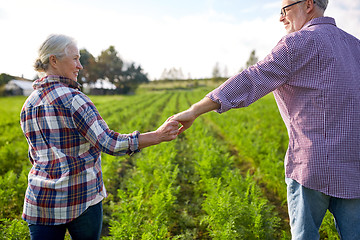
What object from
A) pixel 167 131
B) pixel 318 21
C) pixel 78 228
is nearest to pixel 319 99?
pixel 318 21

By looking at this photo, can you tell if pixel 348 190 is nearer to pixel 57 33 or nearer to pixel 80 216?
pixel 80 216

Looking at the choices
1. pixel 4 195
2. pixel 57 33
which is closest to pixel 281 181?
pixel 57 33

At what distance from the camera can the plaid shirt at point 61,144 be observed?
1509 mm

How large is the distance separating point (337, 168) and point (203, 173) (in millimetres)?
3053

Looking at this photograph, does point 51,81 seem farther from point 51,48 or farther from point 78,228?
point 78,228

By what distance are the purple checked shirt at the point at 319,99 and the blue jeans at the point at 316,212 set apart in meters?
0.07

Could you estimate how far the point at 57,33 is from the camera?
1601 millimetres

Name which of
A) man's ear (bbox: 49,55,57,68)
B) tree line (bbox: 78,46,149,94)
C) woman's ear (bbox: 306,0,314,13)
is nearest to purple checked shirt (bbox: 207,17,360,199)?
woman's ear (bbox: 306,0,314,13)

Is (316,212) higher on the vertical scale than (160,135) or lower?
lower

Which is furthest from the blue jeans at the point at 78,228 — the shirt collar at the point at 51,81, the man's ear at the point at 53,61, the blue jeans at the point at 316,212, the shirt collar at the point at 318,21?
the shirt collar at the point at 318,21

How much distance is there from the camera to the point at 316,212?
148 centimetres

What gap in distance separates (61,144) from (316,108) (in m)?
1.47

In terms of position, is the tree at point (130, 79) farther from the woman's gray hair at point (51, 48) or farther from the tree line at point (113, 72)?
the woman's gray hair at point (51, 48)

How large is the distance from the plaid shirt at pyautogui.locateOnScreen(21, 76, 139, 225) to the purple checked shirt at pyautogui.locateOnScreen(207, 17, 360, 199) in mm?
744
